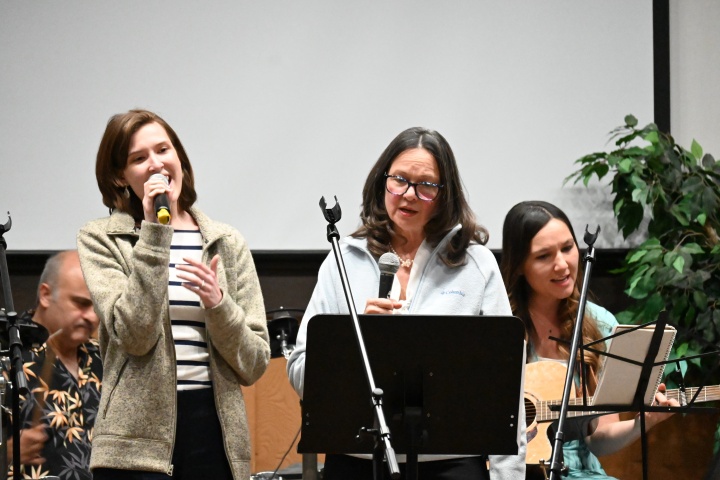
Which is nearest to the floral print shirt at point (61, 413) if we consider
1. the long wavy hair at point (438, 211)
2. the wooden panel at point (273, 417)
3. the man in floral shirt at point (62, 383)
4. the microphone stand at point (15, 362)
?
the man in floral shirt at point (62, 383)

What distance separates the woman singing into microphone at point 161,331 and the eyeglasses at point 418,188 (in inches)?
18.6

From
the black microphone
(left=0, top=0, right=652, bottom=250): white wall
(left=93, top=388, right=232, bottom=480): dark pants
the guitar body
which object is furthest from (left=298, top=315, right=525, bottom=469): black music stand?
(left=0, top=0, right=652, bottom=250): white wall

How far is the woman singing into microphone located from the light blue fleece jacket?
200 mm

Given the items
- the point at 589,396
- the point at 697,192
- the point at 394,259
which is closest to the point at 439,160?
the point at 394,259

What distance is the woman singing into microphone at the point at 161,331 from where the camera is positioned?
88.1 inches

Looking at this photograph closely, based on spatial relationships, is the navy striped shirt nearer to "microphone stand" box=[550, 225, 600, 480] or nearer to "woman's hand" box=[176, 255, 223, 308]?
"woman's hand" box=[176, 255, 223, 308]

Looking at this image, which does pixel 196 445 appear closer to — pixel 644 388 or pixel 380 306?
pixel 380 306

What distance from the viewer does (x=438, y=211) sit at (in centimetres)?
253

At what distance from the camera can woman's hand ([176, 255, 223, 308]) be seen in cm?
223

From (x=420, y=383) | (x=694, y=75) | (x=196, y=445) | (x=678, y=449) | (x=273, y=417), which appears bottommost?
(x=678, y=449)

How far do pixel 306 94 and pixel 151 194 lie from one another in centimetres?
247

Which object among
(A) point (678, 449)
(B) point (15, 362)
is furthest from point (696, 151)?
(B) point (15, 362)

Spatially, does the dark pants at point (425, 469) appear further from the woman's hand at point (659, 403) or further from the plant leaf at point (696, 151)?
the plant leaf at point (696, 151)

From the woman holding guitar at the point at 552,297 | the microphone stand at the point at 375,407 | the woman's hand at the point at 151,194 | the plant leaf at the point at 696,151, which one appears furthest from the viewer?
the plant leaf at the point at 696,151
